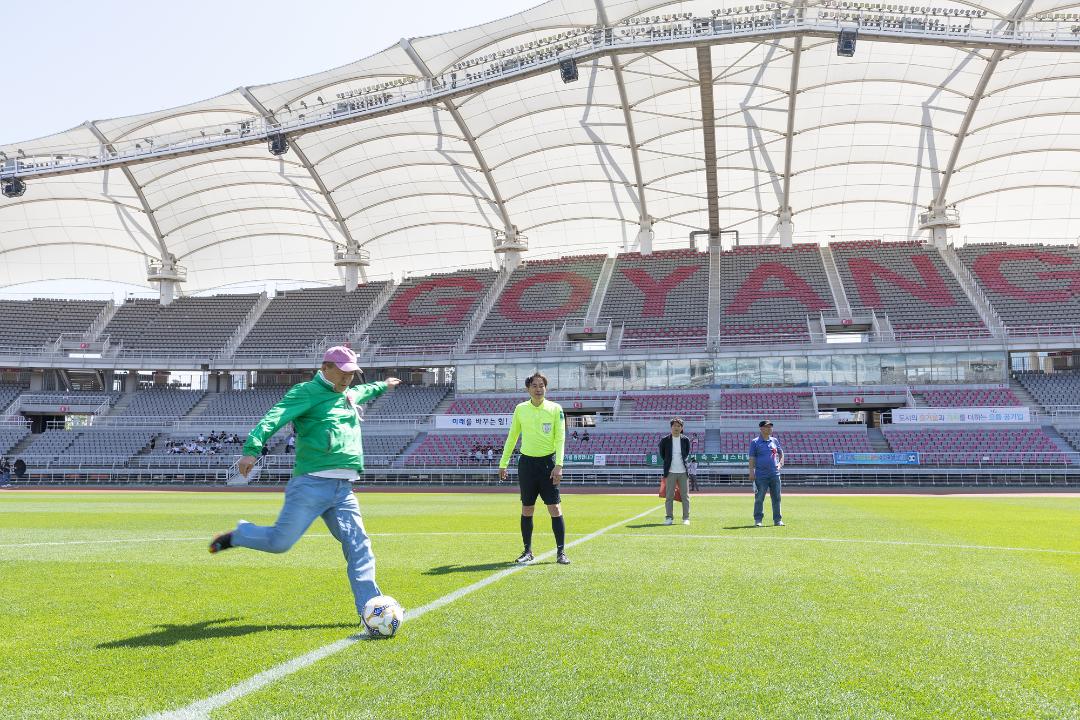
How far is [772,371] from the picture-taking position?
4462 centimetres

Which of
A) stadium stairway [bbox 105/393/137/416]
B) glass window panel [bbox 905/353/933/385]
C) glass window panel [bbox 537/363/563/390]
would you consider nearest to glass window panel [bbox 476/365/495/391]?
glass window panel [bbox 537/363/563/390]

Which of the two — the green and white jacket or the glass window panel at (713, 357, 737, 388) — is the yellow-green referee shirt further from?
the glass window panel at (713, 357, 737, 388)

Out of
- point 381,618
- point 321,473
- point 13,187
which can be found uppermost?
point 13,187

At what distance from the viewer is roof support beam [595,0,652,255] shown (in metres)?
33.6

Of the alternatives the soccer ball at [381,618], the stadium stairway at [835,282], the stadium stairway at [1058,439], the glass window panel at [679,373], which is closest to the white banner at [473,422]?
the glass window panel at [679,373]

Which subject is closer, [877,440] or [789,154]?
[877,440]

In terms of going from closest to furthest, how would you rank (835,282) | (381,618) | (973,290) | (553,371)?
(381,618), (973,290), (553,371), (835,282)

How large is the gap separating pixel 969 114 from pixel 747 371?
16.4 m

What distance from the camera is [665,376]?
4609 centimetres

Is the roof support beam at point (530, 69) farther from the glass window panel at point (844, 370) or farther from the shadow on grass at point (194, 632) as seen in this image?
the shadow on grass at point (194, 632)

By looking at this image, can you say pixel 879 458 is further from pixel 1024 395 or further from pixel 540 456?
pixel 540 456

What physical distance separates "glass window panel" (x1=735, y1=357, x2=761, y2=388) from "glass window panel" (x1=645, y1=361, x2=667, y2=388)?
3984 mm

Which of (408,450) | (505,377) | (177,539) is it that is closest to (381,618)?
(177,539)

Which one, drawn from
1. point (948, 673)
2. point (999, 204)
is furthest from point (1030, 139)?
point (948, 673)
